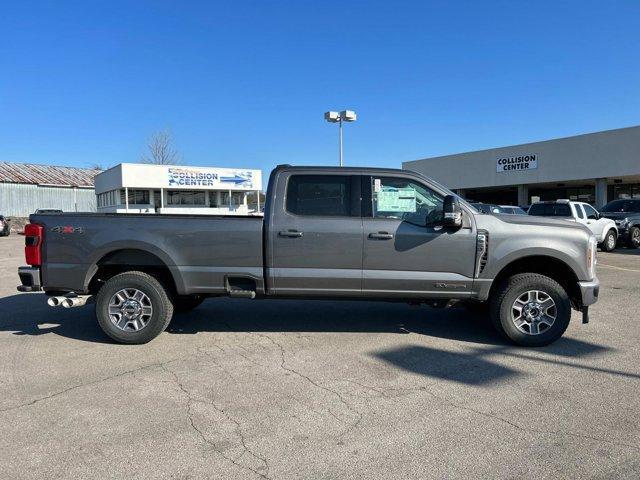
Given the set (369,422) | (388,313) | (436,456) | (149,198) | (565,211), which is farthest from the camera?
(149,198)

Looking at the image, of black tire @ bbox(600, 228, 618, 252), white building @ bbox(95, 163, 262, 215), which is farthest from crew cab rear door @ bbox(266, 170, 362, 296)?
white building @ bbox(95, 163, 262, 215)

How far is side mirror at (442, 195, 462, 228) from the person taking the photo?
5.38 meters

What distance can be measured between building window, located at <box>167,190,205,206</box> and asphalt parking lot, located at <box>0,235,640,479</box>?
37.2 meters

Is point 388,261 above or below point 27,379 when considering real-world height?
above

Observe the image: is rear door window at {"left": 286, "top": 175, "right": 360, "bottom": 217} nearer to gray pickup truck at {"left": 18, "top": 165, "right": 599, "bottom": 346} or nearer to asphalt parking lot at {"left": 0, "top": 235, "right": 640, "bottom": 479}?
gray pickup truck at {"left": 18, "top": 165, "right": 599, "bottom": 346}

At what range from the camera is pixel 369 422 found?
3.81 m

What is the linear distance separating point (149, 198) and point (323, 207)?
39272 mm

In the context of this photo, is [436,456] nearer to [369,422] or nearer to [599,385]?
[369,422]

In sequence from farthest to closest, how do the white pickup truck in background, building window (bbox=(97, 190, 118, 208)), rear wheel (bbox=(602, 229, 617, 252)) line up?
building window (bbox=(97, 190, 118, 208)) → rear wheel (bbox=(602, 229, 617, 252)) → the white pickup truck in background

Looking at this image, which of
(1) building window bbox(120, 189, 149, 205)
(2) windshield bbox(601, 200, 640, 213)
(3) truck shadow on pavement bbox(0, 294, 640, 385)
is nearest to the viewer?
(3) truck shadow on pavement bbox(0, 294, 640, 385)

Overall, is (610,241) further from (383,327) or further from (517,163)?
(517,163)

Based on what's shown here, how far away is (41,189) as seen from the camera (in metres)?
46.0

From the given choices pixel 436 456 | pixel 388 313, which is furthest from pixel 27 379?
pixel 388 313

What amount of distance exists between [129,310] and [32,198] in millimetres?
46488
